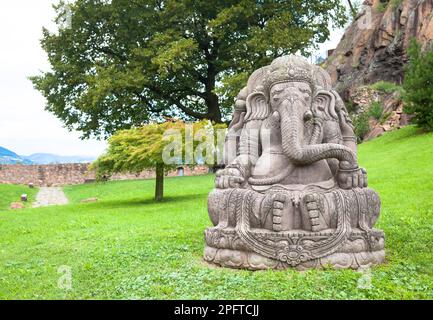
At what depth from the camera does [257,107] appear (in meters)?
5.96

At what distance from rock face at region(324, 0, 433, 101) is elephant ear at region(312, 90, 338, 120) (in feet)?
55.5

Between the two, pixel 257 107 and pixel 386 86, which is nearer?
pixel 257 107

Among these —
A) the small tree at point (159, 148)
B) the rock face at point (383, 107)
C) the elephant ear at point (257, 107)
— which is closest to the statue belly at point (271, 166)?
the elephant ear at point (257, 107)

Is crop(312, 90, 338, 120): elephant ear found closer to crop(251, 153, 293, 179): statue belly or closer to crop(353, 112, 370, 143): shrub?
crop(251, 153, 293, 179): statue belly

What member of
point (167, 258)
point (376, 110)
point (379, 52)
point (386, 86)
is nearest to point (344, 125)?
point (167, 258)

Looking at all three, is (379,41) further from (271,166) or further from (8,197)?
(271,166)

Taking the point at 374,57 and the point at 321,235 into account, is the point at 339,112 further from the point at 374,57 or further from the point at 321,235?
the point at 374,57

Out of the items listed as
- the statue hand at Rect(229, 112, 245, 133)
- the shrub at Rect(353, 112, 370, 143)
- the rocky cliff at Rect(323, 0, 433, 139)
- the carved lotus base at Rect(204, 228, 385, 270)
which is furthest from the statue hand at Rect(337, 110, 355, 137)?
the shrub at Rect(353, 112, 370, 143)

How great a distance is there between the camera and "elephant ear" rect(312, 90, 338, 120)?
5.73 meters

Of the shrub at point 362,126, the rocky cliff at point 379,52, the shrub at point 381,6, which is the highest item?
the shrub at point 381,6

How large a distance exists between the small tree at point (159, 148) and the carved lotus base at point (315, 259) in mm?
8138

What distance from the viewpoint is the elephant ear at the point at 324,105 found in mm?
5734

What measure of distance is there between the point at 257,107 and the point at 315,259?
2.07 metres

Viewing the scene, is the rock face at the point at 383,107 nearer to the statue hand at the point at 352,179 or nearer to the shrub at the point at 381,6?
the shrub at the point at 381,6
